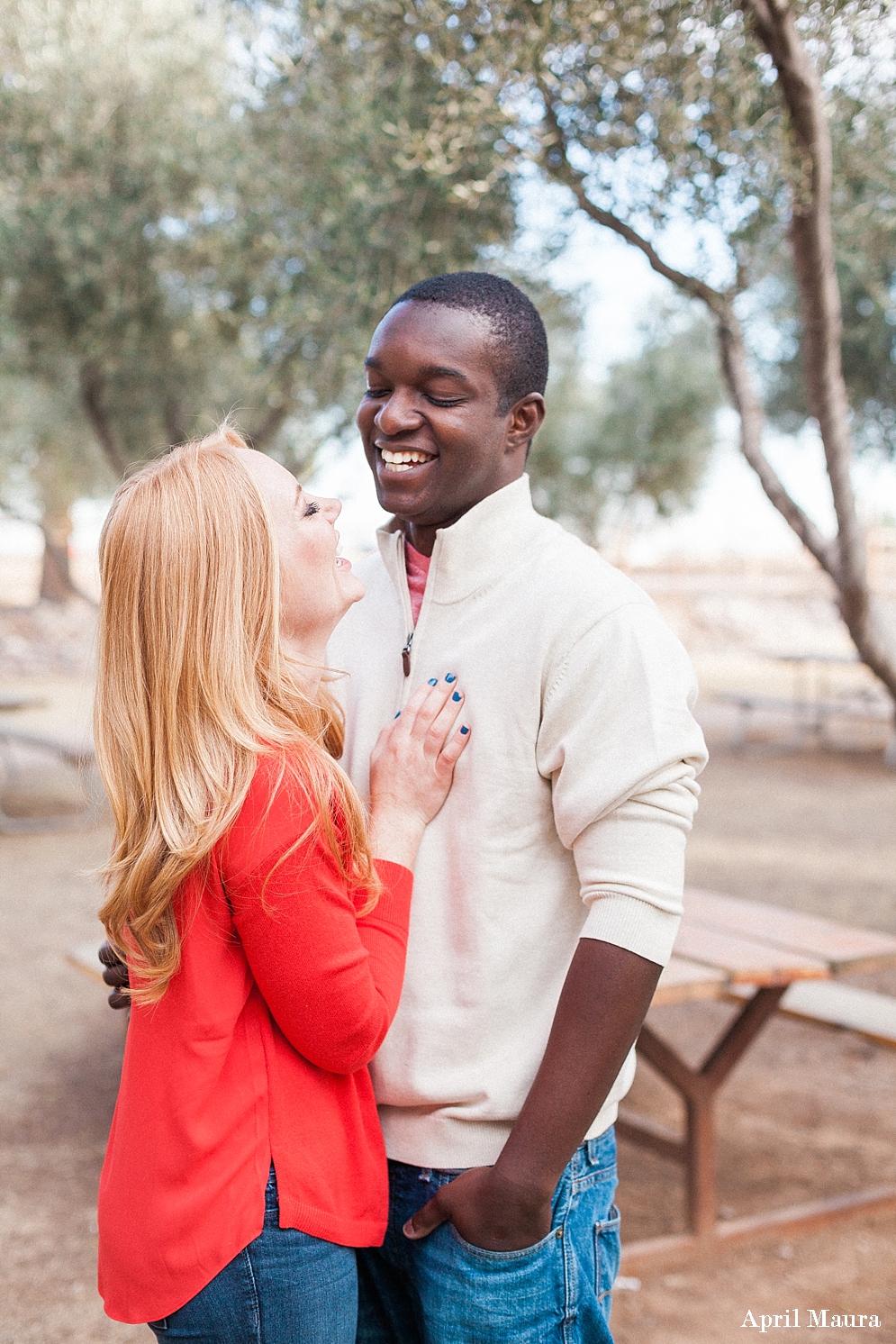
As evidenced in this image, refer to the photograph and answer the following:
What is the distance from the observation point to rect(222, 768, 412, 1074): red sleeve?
51.7 inches

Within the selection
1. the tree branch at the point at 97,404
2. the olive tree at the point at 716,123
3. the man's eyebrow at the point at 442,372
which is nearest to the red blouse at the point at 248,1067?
the man's eyebrow at the point at 442,372

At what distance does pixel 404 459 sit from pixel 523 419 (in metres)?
0.18

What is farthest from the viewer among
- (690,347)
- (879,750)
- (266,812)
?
(690,347)

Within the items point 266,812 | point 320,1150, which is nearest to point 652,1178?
point 320,1150

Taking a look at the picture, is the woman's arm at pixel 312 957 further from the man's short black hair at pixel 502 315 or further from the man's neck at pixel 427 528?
the man's short black hair at pixel 502 315

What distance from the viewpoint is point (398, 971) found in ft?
4.65

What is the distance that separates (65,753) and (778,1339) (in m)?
6.10

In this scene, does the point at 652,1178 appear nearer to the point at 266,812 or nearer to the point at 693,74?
the point at 266,812

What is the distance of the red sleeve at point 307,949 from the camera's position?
1.31 m

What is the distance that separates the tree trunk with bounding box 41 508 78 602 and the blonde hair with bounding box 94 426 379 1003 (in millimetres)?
21527

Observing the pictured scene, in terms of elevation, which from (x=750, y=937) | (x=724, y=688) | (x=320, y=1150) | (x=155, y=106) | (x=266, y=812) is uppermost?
(x=155, y=106)

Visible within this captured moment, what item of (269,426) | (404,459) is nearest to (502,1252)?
(404,459)

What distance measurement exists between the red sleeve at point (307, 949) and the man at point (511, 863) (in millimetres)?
181

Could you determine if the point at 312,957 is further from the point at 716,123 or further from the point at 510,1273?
the point at 716,123
